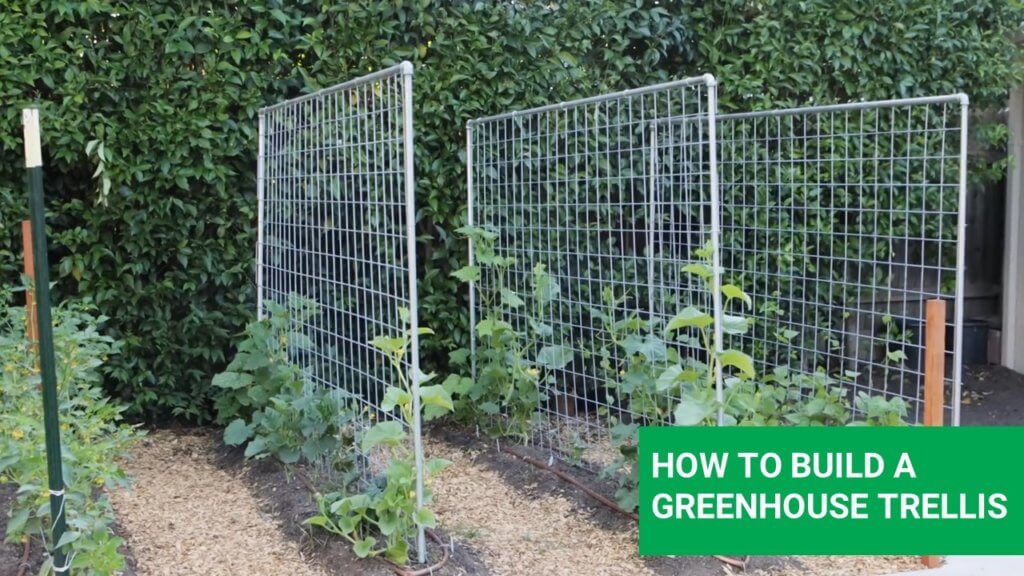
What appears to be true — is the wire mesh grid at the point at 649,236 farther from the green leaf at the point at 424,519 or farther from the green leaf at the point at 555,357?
the green leaf at the point at 424,519

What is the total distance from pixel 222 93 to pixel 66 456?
2.37 meters

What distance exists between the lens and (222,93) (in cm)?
455

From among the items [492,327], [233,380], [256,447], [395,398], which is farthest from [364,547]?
[492,327]

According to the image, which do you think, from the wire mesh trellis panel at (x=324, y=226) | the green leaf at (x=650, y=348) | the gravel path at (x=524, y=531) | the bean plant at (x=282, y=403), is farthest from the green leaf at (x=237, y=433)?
the green leaf at (x=650, y=348)

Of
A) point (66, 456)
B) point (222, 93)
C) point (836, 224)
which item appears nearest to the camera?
point (66, 456)

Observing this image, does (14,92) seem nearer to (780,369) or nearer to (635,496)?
(635,496)

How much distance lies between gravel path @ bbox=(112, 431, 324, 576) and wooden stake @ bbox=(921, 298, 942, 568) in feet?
7.04

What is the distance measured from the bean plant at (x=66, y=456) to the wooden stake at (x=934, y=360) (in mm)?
2626

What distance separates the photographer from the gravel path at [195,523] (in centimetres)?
322

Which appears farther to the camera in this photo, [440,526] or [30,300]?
[30,300]

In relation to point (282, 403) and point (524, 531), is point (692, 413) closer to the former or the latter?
point (524, 531)

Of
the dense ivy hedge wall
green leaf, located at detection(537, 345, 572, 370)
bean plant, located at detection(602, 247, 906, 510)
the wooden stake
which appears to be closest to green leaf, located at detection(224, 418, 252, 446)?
the dense ivy hedge wall

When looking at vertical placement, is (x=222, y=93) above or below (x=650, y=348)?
above

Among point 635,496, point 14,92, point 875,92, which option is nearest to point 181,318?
point 14,92
